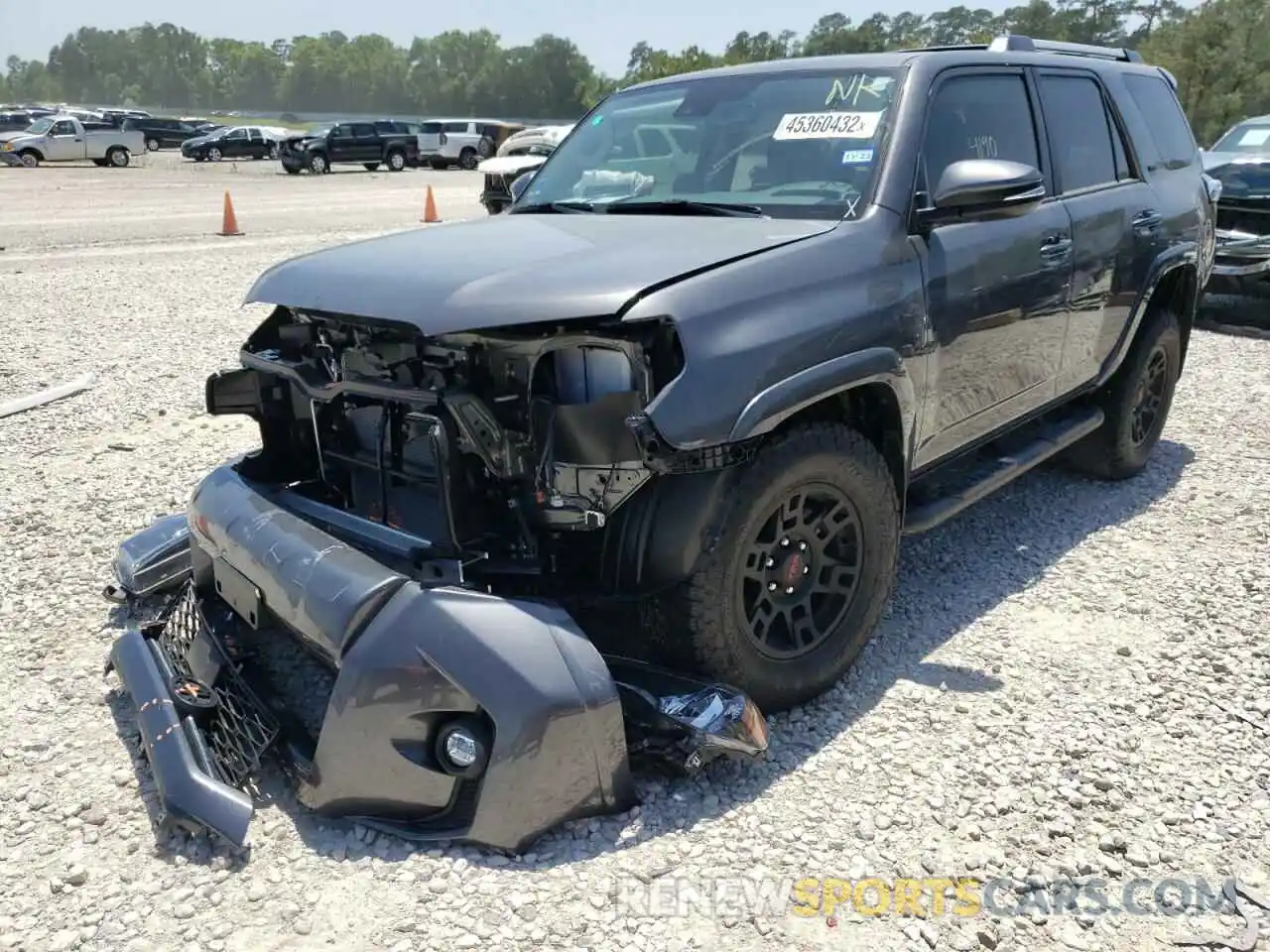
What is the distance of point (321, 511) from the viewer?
322 centimetres

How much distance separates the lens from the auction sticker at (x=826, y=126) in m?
3.52

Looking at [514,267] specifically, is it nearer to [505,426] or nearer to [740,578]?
[505,426]

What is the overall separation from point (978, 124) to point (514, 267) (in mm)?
2091

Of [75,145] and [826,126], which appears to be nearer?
[826,126]

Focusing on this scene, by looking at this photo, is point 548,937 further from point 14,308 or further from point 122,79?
point 122,79

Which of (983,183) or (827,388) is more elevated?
(983,183)

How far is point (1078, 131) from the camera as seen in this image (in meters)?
4.56

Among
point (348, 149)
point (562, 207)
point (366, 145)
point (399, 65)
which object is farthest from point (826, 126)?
point (399, 65)

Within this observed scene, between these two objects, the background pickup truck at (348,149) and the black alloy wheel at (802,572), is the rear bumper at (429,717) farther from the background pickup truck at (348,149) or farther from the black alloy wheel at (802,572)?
the background pickup truck at (348,149)

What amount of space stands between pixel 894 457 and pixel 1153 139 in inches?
116

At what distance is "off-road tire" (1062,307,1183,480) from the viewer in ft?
17.1

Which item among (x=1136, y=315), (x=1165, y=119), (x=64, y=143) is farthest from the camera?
(x=64, y=143)

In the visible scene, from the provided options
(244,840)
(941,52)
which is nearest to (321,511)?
(244,840)

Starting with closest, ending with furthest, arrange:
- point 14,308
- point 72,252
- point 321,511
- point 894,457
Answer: point 321,511
point 894,457
point 14,308
point 72,252
